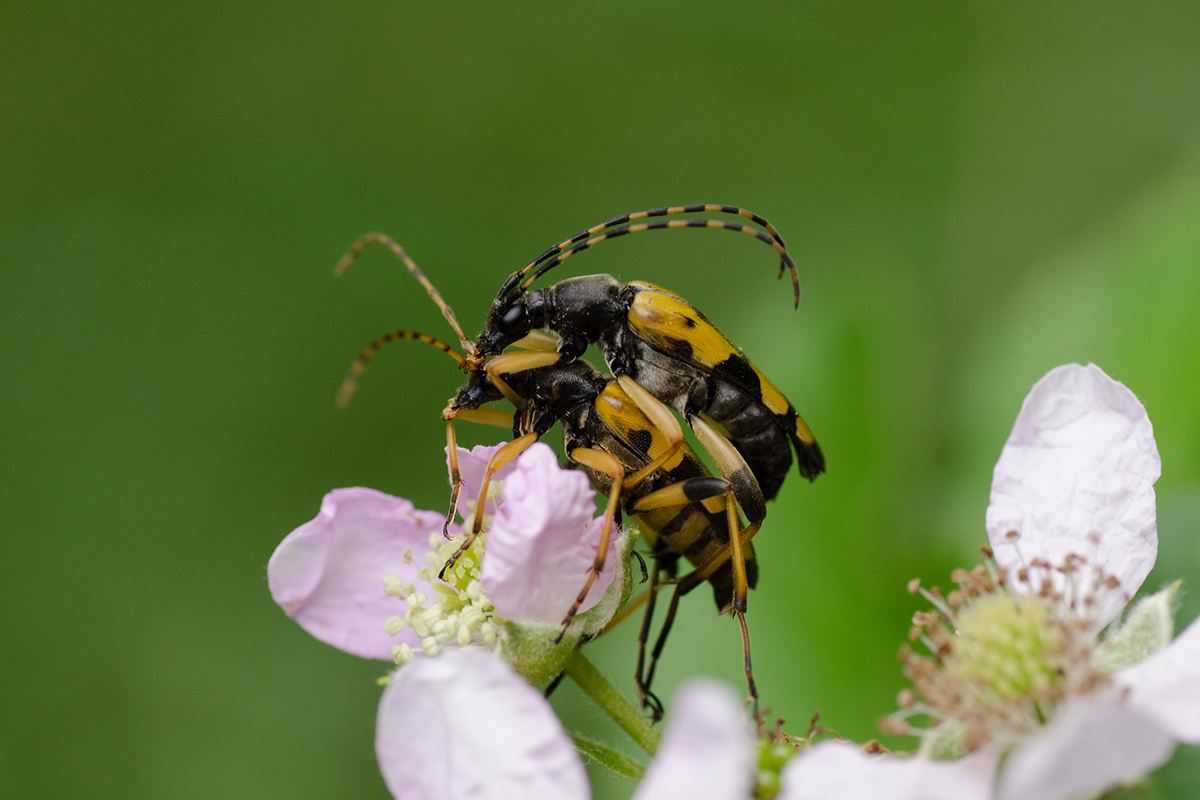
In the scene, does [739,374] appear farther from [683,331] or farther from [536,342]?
[536,342]

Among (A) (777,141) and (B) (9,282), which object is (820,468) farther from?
(B) (9,282)

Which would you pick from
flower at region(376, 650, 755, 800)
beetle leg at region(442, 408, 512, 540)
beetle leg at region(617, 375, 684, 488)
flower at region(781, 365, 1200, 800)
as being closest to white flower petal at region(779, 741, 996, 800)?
flower at region(781, 365, 1200, 800)

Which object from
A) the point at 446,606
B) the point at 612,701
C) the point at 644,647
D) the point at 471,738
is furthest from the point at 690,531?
the point at 471,738

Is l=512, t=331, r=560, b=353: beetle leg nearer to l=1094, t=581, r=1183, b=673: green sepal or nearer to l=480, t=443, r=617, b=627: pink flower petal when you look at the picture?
l=480, t=443, r=617, b=627: pink flower petal

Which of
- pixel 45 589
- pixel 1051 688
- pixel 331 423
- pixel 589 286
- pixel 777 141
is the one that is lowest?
pixel 45 589

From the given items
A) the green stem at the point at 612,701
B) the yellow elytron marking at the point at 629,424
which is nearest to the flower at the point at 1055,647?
the green stem at the point at 612,701

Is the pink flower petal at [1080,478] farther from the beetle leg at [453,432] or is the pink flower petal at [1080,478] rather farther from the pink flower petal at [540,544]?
Answer: the beetle leg at [453,432]

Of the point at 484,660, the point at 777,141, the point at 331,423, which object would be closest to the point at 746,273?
the point at 777,141
